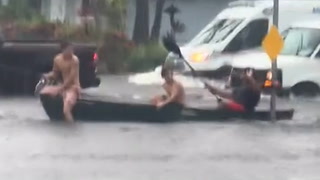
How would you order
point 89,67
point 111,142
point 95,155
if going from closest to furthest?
point 95,155 → point 111,142 → point 89,67

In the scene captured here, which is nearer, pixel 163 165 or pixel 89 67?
pixel 163 165

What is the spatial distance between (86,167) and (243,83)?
261 inches

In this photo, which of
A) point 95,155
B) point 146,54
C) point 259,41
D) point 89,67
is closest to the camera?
point 95,155

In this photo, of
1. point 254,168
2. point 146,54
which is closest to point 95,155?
point 254,168

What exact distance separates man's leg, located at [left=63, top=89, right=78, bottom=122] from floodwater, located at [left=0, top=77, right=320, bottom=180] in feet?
0.84

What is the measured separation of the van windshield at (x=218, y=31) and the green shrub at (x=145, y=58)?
4.18 m

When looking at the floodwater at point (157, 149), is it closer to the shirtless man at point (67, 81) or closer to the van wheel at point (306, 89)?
the shirtless man at point (67, 81)

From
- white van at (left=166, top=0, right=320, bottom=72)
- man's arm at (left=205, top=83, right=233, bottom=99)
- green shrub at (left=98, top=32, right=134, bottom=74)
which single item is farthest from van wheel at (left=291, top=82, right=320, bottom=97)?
green shrub at (left=98, top=32, right=134, bottom=74)

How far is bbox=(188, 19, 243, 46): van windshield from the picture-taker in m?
28.8

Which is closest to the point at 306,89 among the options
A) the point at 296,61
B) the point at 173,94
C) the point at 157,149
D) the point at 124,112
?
the point at 296,61

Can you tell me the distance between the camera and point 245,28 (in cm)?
2856

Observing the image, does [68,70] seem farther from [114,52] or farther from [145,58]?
[145,58]

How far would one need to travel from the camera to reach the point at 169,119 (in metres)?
20.5

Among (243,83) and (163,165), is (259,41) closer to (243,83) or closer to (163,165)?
(243,83)
